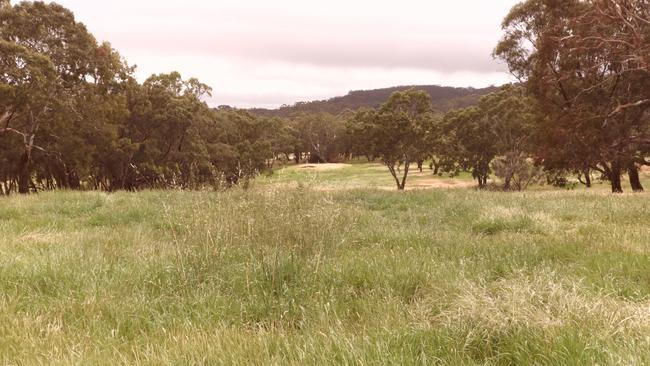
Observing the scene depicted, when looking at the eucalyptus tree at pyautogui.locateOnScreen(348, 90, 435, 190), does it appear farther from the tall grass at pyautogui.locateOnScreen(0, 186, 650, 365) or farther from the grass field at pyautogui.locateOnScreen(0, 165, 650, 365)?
the tall grass at pyautogui.locateOnScreen(0, 186, 650, 365)

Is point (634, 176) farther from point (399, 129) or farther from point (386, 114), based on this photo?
→ point (386, 114)

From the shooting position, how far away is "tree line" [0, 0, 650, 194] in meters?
20.8

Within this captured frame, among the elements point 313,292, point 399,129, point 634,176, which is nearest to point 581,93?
point 634,176

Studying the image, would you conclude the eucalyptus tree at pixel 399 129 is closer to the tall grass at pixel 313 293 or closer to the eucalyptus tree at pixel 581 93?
the eucalyptus tree at pixel 581 93

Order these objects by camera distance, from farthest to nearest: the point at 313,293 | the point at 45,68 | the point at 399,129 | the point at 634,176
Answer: the point at 399,129, the point at 634,176, the point at 45,68, the point at 313,293

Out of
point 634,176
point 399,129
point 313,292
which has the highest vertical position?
point 399,129

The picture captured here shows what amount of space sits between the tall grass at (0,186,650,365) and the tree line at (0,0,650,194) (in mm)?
2009

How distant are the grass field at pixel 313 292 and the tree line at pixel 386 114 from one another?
1.89m

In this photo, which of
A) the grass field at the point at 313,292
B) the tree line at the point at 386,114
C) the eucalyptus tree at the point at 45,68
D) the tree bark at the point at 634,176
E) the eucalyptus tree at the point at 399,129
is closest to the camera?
the grass field at the point at 313,292

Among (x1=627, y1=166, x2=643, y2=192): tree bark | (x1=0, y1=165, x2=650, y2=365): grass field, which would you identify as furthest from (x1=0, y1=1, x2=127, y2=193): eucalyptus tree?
(x1=627, y1=166, x2=643, y2=192): tree bark

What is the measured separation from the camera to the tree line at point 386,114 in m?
20.8

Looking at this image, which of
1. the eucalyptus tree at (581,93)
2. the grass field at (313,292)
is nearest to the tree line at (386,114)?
the eucalyptus tree at (581,93)

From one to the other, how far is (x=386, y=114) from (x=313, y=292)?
41.4 metres

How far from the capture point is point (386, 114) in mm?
44219
